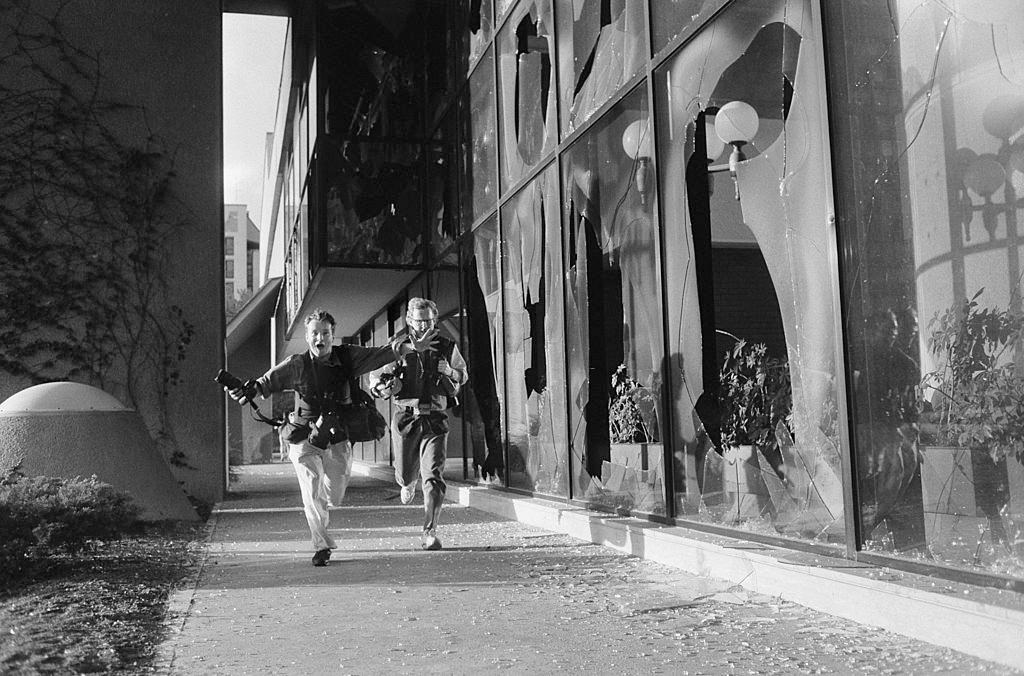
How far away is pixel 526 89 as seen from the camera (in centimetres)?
937

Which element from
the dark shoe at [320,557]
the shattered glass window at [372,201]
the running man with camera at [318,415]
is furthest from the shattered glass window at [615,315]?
the shattered glass window at [372,201]

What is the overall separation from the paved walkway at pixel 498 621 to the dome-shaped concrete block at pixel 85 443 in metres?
1.56

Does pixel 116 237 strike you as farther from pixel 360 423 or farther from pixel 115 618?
pixel 115 618

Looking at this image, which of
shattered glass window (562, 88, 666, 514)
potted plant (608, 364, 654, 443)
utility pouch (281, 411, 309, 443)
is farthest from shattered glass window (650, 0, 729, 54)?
utility pouch (281, 411, 309, 443)

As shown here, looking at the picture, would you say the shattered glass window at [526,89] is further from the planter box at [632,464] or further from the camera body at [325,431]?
the camera body at [325,431]

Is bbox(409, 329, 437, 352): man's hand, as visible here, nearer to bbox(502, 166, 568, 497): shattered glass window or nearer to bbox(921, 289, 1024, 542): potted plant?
bbox(502, 166, 568, 497): shattered glass window

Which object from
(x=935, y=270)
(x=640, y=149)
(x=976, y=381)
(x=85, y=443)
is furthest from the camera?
(x=85, y=443)

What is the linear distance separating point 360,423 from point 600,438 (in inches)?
72.7

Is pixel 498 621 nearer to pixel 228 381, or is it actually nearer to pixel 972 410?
pixel 972 410

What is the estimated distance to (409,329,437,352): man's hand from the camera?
23.0 ft

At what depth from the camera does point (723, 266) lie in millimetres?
5703

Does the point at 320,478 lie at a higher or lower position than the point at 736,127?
lower

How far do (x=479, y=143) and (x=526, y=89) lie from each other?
1704 millimetres

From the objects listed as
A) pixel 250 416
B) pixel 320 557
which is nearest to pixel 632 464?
pixel 320 557
